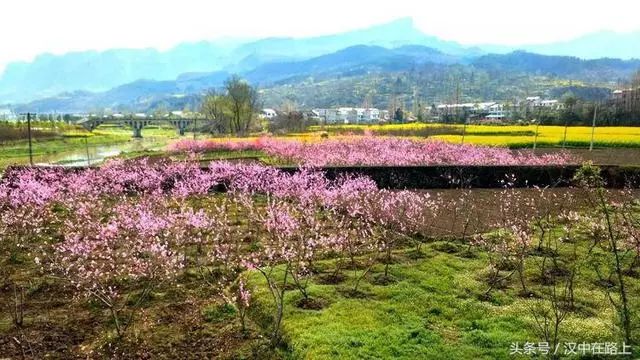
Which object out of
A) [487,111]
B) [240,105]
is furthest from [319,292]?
[487,111]

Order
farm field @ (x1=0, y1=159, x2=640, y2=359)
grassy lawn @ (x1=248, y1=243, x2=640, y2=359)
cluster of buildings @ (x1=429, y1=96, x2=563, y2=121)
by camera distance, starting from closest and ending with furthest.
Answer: grassy lawn @ (x1=248, y1=243, x2=640, y2=359) < farm field @ (x1=0, y1=159, x2=640, y2=359) < cluster of buildings @ (x1=429, y1=96, x2=563, y2=121)

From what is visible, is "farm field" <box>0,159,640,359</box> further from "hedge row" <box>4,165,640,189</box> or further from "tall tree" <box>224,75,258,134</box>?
"tall tree" <box>224,75,258,134</box>

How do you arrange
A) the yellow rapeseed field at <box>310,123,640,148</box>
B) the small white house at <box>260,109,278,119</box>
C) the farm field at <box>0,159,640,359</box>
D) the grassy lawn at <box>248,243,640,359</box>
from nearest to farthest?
the grassy lawn at <box>248,243,640,359</box>
the farm field at <box>0,159,640,359</box>
the yellow rapeseed field at <box>310,123,640,148</box>
the small white house at <box>260,109,278,119</box>

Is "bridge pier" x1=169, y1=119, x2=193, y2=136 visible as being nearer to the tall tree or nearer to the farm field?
the tall tree

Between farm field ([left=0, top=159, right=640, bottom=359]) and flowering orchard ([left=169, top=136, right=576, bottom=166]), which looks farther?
flowering orchard ([left=169, top=136, right=576, bottom=166])

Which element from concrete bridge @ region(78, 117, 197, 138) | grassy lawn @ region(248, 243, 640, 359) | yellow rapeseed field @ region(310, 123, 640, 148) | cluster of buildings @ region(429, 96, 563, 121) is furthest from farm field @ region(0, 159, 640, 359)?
concrete bridge @ region(78, 117, 197, 138)

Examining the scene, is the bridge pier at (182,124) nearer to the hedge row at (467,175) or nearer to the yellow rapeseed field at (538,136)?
the yellow rapeseed field at (538,136)

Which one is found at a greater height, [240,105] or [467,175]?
[240,105]

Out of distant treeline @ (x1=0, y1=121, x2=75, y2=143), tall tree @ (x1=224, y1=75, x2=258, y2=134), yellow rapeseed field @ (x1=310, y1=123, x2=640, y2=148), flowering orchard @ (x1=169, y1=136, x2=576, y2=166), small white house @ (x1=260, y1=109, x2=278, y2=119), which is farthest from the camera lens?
small white house @ (x1=260, y1=109, x2=278, y2=119)

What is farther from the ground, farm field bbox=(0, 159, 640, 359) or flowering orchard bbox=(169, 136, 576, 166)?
flowering orchard bbox=(169, 136, 576, 166)

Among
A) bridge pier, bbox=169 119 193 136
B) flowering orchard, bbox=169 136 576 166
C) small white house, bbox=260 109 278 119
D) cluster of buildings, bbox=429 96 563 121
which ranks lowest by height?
bridge pier, bbox=169 119 193 136

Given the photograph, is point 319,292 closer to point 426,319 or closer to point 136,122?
point 426,319

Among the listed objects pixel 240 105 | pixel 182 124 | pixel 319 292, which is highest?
pixel 240 105

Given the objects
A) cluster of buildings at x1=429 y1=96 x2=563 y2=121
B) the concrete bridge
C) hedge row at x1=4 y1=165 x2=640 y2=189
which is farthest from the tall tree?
hedge row at x1=4 y1=165 x2=640 y2=189
